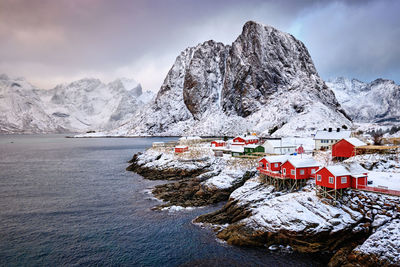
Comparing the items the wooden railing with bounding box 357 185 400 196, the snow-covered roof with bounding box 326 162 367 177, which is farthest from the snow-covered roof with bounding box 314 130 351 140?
the wooden railing with bounding box 357 185 400 196

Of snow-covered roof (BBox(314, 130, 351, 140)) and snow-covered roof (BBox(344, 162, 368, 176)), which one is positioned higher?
snow-covered roof (BBox(314, 130, 351, 140))

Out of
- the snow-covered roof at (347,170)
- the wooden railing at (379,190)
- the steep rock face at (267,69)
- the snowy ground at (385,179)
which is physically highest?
the steep rock face at (267,69)

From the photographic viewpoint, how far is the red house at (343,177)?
91.7 feet

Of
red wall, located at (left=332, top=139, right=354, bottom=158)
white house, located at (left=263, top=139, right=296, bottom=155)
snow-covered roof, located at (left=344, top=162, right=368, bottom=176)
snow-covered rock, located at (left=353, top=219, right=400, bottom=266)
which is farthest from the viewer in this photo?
white house, located at (left=263, top=139, right=296, bottom=155)

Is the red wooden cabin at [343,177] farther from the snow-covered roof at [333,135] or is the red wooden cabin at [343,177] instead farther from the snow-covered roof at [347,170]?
the snow-covered roof at [333,135]

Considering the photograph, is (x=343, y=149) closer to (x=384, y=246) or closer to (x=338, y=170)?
(x=338, y=170)

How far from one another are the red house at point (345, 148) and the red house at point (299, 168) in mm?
11823

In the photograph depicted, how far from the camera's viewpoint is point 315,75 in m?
190

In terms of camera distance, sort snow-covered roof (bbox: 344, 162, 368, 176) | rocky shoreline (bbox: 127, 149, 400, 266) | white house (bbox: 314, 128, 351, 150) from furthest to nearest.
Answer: white house (bbox: 314, 128, 351, 150), snow-covered roof (bbox: 344, 162, 368, 176), rocky shoreline (bbox: 127, 149, 400, 266)

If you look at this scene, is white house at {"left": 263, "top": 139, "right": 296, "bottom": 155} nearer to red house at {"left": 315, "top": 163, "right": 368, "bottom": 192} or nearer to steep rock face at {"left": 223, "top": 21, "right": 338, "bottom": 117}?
red house at {"left": 315, "top": 163, "right": 368, "bottom": 192}

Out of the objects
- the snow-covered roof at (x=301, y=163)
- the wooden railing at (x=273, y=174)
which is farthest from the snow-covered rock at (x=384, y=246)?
→ the wooden railing at (x=273, y=174)

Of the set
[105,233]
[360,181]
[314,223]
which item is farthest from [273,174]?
[105,233]

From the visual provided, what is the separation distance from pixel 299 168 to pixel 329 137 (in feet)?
105

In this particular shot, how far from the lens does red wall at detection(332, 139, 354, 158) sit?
141 ft
